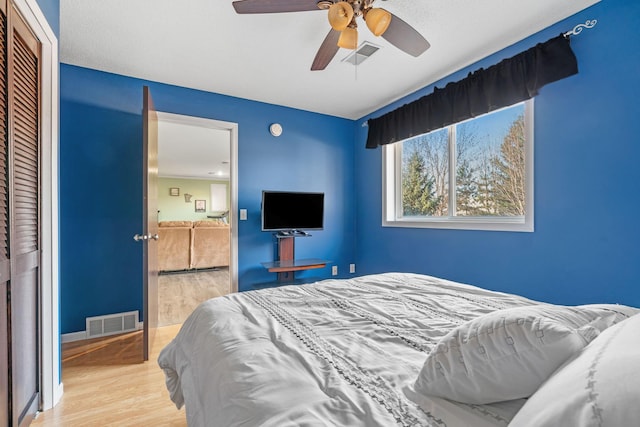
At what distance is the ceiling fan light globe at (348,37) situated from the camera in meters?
1.66

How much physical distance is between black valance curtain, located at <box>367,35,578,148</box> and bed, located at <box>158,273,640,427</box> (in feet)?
5.76

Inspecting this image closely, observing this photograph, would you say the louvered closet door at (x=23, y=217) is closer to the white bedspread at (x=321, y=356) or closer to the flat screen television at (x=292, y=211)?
the white bedspread at (x=321, y=356)

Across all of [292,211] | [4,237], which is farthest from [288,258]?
[4,237]

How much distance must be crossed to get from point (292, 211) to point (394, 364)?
9.07 ft

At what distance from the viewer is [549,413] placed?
479 millimetres

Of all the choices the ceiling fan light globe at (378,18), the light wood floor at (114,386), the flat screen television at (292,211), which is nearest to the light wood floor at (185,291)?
the light wood floor at (114,386)

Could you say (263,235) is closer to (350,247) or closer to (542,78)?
(350,247)

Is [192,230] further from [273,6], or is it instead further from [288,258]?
[273,6]

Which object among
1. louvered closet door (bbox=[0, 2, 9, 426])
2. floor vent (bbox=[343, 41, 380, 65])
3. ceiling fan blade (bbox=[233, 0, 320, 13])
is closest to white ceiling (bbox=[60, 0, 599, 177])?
floor vent (bbox=[343, 41, 380, 65])

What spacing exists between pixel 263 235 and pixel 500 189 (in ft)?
8.05

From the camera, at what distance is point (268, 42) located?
2.33m

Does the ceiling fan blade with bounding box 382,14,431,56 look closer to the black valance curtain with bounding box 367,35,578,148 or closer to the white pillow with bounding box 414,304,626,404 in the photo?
the black valance curtain with bounding box 367,35,578,148

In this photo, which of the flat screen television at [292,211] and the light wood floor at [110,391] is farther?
the flat screen television at [292,211]

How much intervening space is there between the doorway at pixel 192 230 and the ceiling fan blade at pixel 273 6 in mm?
1880
